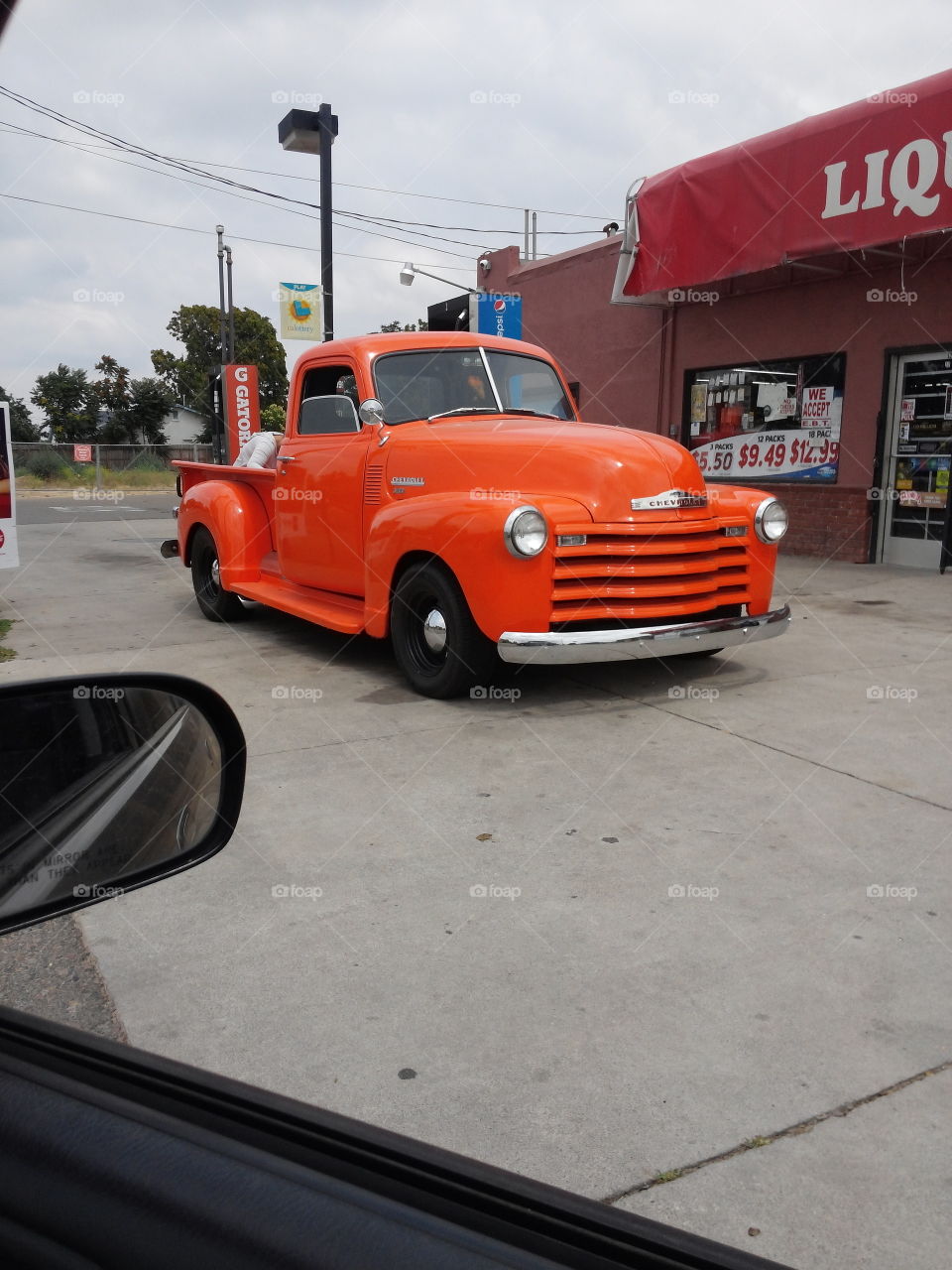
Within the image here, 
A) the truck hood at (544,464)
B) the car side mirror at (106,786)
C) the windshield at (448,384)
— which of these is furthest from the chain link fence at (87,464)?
the car side mirror at (106,786)

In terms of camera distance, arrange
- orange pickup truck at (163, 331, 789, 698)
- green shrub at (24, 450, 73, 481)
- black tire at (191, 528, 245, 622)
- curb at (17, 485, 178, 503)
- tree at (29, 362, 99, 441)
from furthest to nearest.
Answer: tree at (29, 362, 99, 441), green shrub at (24, 450, 73, 481), curb at (17, 485, 178, 503), black tire at (191, 528, 245, 622), orange pickup truck at (163, 331, 789, 698)

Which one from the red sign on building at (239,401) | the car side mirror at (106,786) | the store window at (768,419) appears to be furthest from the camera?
the red sign on building at (239,401)

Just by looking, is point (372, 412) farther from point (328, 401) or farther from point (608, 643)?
point (608, 643)

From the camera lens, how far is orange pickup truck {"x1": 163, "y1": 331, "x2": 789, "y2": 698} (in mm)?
→ 4855

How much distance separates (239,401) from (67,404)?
40446 mm

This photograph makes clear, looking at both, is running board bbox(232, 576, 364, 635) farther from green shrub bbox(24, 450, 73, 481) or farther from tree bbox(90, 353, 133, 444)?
tree bbox(90, 353, 133, 444)

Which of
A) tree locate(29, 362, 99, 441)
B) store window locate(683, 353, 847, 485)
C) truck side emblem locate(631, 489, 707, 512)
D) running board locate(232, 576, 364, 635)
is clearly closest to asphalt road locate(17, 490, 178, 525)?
store window locate(683, 353, 847, 485)

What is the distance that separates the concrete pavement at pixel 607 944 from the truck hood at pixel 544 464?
41.5 inches

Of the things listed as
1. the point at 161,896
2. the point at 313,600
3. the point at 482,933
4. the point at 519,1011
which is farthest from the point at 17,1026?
the point at 313,600

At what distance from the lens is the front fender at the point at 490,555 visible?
4.79 meters

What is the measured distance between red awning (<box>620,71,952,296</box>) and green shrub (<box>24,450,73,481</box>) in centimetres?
2653

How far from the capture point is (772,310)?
38.3 feet

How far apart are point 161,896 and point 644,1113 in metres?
1.64

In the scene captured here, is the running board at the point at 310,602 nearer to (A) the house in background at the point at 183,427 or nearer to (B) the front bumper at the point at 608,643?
(B) the front bumper at the point at 608,643
